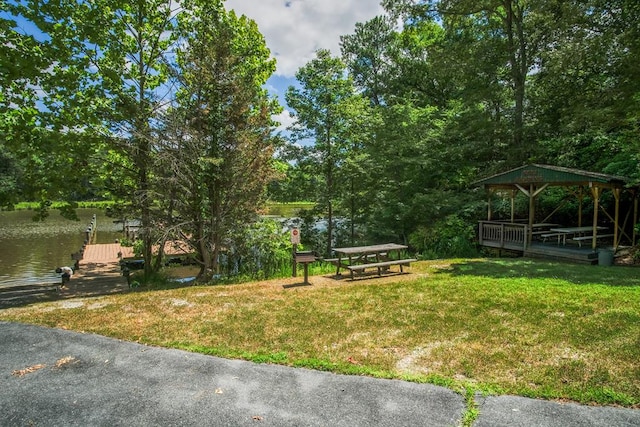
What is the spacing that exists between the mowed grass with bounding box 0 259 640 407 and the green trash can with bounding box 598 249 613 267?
1858 mm

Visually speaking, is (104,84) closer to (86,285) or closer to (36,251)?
(86,285)

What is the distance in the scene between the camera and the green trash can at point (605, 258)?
9867 millimetres

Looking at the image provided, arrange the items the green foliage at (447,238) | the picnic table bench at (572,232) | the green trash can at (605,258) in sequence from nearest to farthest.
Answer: the green trash can at (605,258) → the picnic table bench at (572,232) → the green foliage at (447,238)

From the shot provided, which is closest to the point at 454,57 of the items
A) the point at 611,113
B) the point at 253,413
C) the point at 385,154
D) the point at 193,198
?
the point at 385,154

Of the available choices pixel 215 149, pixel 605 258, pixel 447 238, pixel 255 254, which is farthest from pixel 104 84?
pixel 605 258

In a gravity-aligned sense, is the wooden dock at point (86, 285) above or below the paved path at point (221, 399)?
below

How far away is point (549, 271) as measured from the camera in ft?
28.8

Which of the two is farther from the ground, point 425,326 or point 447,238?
point 447,238

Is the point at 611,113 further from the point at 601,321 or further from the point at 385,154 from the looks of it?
the point at 601,321

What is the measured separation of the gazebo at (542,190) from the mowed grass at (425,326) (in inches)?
117

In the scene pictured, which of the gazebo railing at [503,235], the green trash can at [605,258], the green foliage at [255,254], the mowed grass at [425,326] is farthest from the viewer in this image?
the gazebo railing at [503,235]

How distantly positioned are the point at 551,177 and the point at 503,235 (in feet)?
8.28

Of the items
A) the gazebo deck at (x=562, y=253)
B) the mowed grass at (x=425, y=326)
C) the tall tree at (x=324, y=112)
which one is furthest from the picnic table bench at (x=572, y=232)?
the tall tree at (x=324, y=112)

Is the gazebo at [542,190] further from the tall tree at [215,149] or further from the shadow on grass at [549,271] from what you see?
the tall tree at [215,149]
